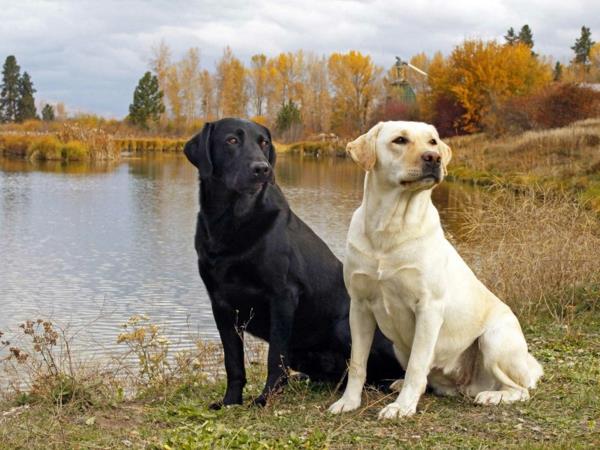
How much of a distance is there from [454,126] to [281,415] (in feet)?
166

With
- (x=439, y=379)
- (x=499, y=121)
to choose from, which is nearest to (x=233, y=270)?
(x=439, y=379)

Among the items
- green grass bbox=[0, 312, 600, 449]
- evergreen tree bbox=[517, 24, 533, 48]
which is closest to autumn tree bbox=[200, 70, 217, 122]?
evergreen tree bbox=[517, 24, 533, 48]

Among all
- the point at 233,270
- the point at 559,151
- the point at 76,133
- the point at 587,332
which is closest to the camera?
the point at 233,270

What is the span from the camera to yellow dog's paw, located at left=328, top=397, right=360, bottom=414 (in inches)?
202

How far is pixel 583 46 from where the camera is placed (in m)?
99.1

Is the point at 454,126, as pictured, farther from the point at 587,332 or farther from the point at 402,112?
the point at 587,332

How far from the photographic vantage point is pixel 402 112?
68.9m

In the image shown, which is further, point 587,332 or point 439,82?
point 439,82

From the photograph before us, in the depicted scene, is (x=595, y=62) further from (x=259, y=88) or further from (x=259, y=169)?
(x=259, y=169)

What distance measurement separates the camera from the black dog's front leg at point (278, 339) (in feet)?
17.5

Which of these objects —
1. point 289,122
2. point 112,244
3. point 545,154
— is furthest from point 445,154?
point 289,122

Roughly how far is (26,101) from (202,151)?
293 feet

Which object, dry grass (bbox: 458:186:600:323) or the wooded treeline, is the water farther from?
the wooded treeline

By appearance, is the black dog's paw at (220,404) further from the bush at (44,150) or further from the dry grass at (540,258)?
the bush at (44,150)
